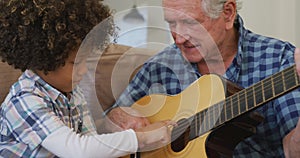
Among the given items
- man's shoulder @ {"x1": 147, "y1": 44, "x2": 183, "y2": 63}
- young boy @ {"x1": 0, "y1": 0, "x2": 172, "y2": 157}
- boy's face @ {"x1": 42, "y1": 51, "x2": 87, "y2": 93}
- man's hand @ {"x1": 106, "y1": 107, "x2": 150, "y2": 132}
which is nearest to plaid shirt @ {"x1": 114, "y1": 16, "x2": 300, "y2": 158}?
man's shoulder @ {"x1": 147, "y1": 44, "x2": 183, "y2": 63}

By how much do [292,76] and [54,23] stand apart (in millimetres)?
530

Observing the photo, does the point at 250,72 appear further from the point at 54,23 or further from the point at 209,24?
the point at 54,23

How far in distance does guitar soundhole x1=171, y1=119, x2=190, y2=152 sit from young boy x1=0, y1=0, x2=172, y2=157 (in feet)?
0.06

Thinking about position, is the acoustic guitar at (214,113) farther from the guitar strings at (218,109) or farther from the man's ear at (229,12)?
the man's ear at (229,12)

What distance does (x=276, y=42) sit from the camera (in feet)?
4.04

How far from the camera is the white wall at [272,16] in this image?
207cm

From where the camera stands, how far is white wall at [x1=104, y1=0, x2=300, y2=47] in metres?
2.07

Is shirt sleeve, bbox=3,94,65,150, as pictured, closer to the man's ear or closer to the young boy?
the young boy

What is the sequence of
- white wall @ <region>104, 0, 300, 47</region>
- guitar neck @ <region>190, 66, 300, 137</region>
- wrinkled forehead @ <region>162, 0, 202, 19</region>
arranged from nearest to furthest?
guitar neck @ <region>190, 66, 300, 137</region>, wrinkled forehead @ <region>162, 0, 202, 19</region>, white wall @ <region>104, 0, 300, 47</region>

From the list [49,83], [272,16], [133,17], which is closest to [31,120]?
[49,83]

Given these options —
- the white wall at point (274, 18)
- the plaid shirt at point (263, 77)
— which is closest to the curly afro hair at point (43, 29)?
the plaid shirt at point (263, 77)

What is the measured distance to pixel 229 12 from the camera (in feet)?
4.19

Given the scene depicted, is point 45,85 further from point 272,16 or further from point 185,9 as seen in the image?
point 272,16

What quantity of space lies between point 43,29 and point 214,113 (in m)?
0.42
